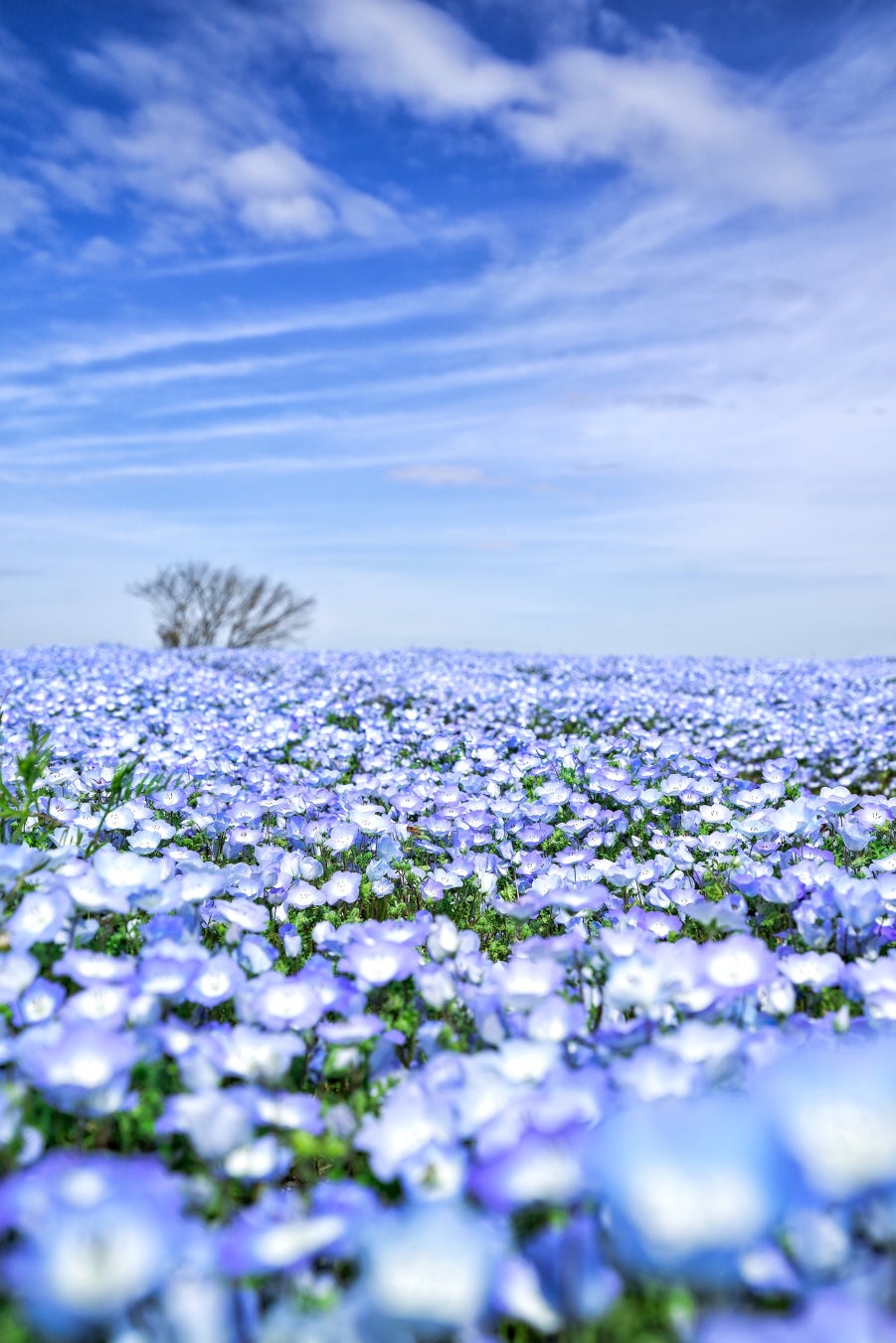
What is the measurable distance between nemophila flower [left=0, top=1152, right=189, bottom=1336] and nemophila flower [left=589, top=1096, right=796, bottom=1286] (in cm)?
54

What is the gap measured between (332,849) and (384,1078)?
227cm

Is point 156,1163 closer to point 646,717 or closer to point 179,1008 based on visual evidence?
point 179,1008

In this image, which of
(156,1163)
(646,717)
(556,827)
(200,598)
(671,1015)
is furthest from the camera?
(200,598)

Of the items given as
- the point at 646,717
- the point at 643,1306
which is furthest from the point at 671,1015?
the point at 646,717

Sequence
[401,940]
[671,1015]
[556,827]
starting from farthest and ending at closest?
[556,827] < [401,940] < [671,1015]

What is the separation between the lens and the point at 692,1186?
3.62 feet

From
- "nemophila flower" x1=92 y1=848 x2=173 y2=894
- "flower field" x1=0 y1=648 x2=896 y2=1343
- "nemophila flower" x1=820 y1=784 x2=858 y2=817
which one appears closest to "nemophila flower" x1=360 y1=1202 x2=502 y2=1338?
"flower field" x1=0 y1=648 x2=896 y2=1343

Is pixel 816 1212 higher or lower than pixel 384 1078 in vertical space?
higher

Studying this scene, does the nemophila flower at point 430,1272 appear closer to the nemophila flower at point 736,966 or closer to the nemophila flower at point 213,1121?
→ the nemophila flower at point 213,1121

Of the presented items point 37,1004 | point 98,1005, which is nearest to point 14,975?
point 37,1004

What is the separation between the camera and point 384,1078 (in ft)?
6.50

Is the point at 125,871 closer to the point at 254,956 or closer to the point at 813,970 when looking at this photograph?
the point at 254,956

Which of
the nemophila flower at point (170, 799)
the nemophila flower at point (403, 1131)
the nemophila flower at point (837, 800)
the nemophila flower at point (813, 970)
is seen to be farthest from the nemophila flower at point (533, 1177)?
the nemophila flower at point (170, 799)

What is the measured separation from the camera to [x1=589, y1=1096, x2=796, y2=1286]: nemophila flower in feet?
3.50
